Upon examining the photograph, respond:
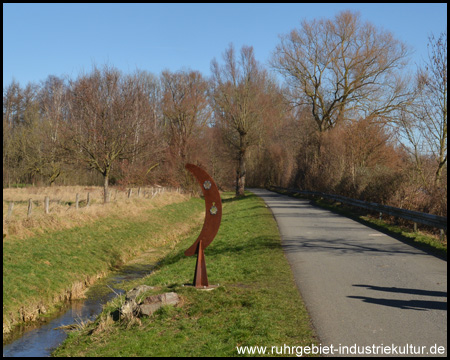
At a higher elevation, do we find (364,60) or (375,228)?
(364,60)

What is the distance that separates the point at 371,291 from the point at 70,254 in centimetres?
1151

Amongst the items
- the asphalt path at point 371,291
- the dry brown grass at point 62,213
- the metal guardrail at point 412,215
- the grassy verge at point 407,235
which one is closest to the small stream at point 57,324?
the dry brown grass at point 62,213

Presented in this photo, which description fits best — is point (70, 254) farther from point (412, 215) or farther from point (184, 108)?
point (184, 108)

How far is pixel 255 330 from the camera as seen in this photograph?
7.34m

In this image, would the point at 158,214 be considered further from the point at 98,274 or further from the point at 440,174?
the point at 440,174

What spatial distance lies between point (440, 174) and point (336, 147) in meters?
15.2

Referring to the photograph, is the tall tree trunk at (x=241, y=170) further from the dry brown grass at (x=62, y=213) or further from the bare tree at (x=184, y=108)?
the dry brown grass at (x=62, y=213)

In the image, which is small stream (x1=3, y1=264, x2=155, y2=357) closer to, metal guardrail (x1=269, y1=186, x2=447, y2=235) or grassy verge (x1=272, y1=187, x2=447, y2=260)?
grassy verge (x1=272, y1=187, x2=447, y2=260)

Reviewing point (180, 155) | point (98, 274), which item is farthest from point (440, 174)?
point (180, 155)

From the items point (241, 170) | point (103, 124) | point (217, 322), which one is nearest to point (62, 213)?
point (103, 124)

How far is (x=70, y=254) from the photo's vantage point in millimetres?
17203

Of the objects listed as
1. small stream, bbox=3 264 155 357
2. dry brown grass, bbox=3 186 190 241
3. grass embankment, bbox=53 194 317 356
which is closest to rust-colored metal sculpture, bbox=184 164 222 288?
grass embankment, bbox=53 194 317 356

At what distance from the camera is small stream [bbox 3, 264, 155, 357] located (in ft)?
31.7

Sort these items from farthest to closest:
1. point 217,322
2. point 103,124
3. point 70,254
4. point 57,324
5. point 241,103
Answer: point 241,103 → point 103,124 → point 70,254 → point 57,324 → point 217,322
